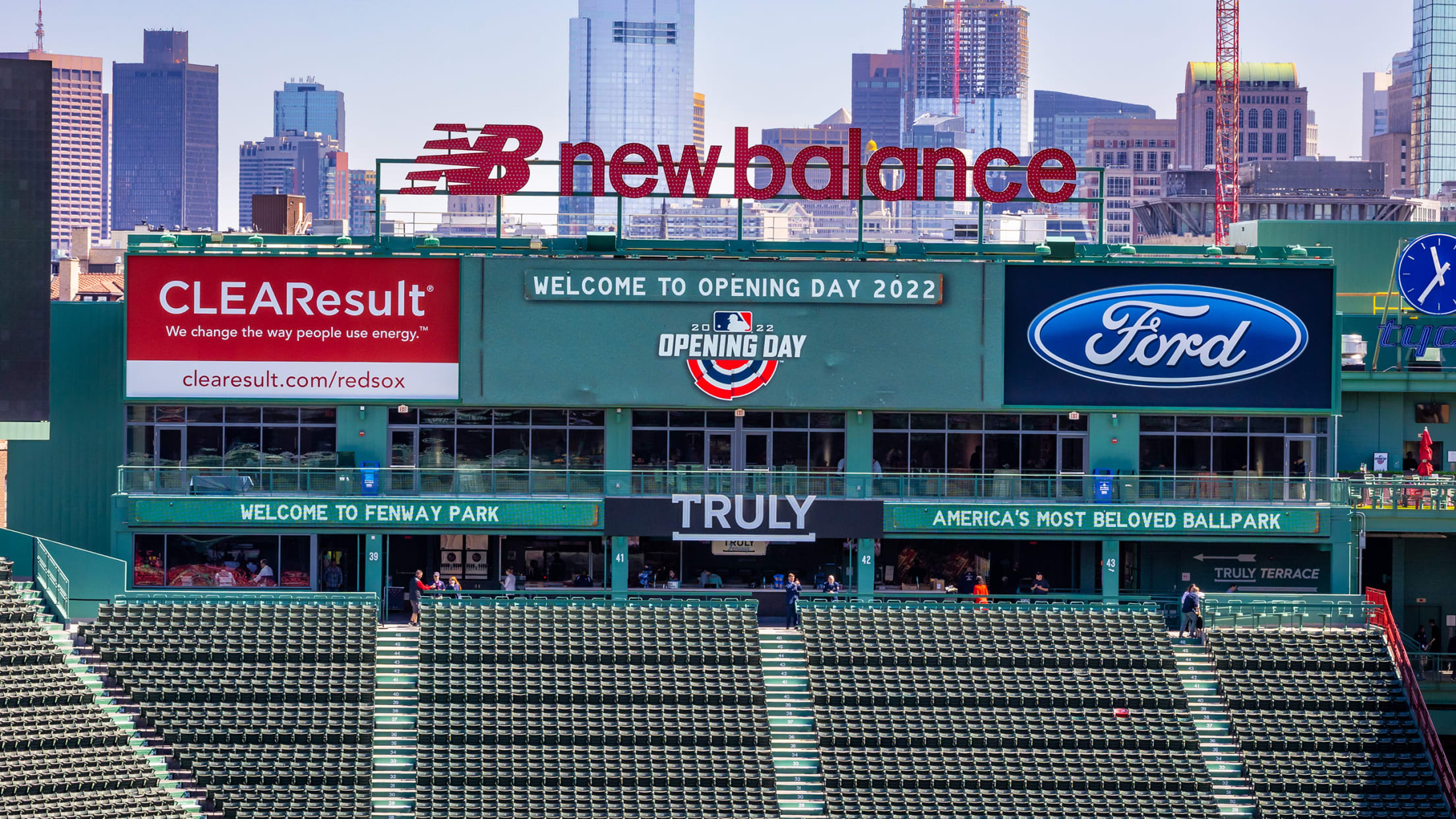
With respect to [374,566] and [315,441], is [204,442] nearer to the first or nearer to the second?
[315,441]

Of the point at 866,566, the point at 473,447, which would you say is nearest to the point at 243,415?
the point at 473,447

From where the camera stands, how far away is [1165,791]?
39031 mm

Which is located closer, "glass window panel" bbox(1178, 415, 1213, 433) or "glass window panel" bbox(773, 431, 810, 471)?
"glass window panel" bbox(773, 431, 810, 471)

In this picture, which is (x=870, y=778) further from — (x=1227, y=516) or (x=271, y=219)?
(x=271, y=219)

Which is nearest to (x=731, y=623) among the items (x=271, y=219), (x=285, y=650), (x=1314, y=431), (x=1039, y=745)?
(x=1039, y=745)

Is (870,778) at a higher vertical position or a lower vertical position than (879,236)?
lower

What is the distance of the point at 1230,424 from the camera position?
155ft

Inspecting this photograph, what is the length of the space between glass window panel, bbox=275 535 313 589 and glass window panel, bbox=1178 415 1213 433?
23284mm

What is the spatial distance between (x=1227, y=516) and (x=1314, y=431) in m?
3.96

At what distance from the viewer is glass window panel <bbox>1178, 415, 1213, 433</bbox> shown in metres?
47.0

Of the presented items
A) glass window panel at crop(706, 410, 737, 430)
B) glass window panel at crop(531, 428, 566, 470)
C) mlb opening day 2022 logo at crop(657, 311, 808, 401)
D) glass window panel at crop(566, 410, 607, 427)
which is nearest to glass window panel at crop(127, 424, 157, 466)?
glass window panel at crop(531, 428, 566, 470)

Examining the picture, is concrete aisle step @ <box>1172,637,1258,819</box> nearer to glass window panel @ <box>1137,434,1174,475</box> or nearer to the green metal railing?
glass window panel @ <box>1137,434,1174,475</box>

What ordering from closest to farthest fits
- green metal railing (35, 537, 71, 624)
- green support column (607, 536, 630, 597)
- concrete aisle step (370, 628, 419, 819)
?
concrete aisle step (370, 628, 419, 819) < green metal railing (35, 537, 71, 624) < green support column (607, 536, 630, 597)

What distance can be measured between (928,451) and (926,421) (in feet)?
2.66
